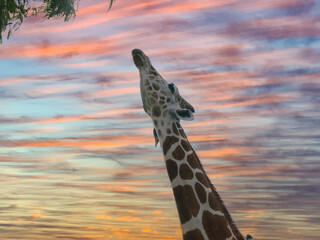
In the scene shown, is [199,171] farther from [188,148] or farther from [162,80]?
[162,80]

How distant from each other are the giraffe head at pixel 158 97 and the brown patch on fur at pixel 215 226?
1894mm

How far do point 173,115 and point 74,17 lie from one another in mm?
9306

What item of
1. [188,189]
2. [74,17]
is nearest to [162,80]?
[188,189]

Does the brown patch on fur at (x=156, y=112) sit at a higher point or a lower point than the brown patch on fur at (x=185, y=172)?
higher

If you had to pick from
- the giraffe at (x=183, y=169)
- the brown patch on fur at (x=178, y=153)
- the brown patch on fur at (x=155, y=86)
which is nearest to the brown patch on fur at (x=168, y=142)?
the giraffe at (x=183, y=169)

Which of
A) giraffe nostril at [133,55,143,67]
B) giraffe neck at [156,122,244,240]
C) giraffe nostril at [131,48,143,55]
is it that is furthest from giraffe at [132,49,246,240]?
giraffe nostril at [131,48,143,55]

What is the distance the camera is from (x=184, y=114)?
32.3 feet

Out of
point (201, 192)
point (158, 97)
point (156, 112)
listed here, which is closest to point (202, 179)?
Answer: point (201, 192)

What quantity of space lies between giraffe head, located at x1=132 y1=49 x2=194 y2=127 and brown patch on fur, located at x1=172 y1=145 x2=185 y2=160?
23.0 inches

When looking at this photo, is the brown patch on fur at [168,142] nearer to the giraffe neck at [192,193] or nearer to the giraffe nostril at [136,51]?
the giraffe neck at [192,193]

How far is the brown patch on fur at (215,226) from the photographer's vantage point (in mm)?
9242

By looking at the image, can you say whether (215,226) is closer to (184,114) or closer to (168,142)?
(168,142)

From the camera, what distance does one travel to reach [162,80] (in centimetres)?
1059

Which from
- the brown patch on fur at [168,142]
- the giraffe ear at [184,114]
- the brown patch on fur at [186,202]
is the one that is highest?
the giraffe ear at [184,114]
